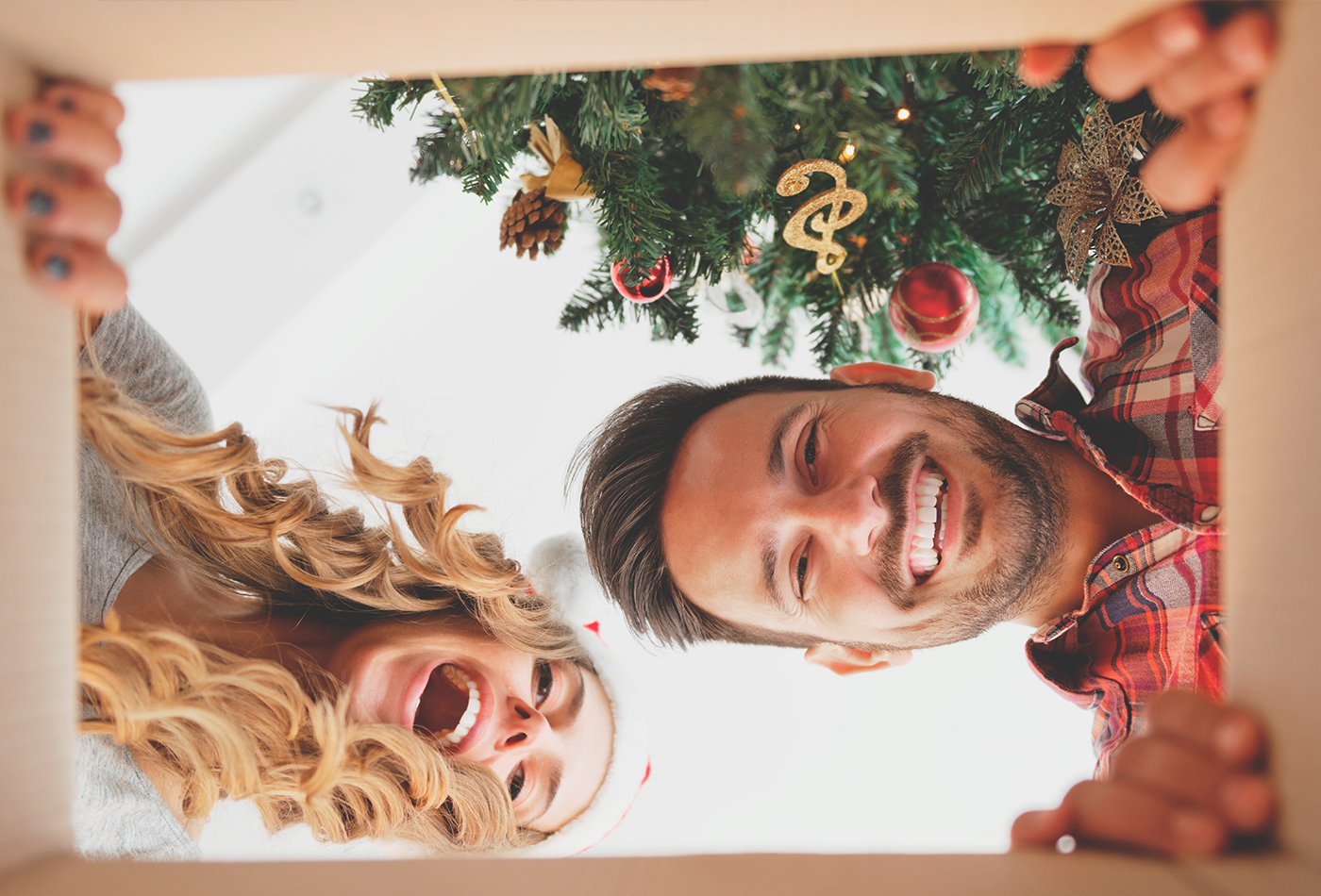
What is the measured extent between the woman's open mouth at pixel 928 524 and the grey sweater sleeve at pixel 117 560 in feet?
3.50

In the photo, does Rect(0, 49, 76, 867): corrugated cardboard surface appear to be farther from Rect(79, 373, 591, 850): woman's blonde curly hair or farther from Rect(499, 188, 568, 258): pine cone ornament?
Rect(499, 188, 568, 258): pine cone ornament

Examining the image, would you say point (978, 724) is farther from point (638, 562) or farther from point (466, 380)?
point (466, 380)

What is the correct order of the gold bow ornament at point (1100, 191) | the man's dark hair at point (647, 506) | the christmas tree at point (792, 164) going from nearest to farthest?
the christmas tree at point (792, 164)
the gold bow ornament at point (1100, 191)
the man's dark hair at point (647, 506)

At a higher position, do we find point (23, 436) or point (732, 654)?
point (23, 436)

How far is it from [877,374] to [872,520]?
332 millimetres

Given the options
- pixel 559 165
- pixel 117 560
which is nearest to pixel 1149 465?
pixel 559 165

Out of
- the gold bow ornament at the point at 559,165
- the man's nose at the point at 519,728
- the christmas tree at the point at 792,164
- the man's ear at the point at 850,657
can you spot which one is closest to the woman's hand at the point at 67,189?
the christmas tree at the point at 792,164

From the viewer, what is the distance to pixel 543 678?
1322mm

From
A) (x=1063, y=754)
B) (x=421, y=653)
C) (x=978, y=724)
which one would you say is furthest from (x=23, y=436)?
(x=1063, y=754)

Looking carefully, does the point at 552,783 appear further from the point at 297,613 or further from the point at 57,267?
the point at 57,267

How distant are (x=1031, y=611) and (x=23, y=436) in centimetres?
129

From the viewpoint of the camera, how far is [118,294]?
0.48m

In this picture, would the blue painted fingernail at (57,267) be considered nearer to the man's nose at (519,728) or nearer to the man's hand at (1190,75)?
the man's hand at (1190,75)

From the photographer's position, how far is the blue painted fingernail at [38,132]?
0.43 metres
